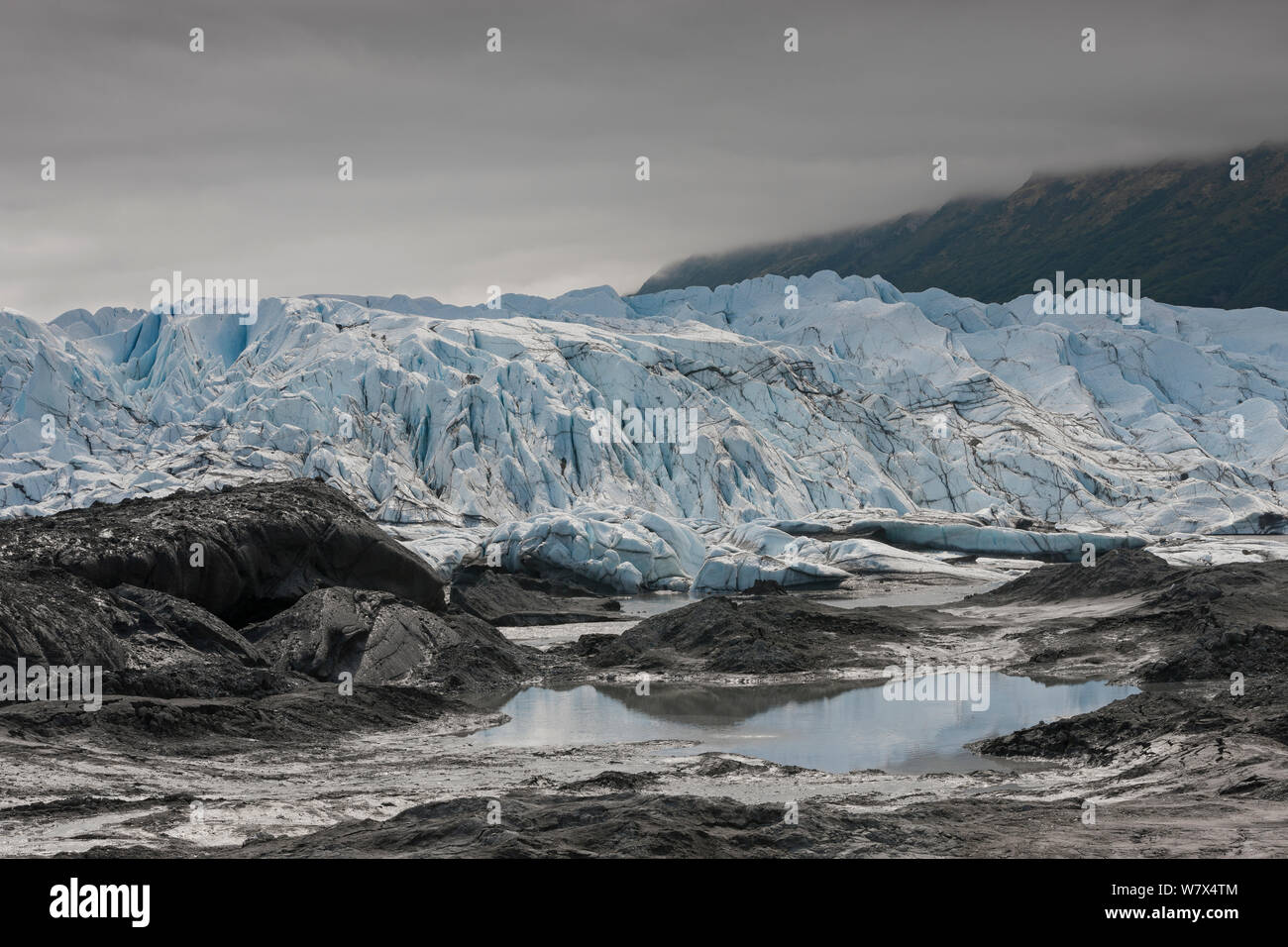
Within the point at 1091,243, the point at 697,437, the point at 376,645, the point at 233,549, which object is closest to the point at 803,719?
the point at 376,645

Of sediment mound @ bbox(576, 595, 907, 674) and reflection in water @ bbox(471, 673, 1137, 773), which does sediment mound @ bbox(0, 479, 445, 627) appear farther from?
reflection in water @ bbox(471, 673, 1137, 773)

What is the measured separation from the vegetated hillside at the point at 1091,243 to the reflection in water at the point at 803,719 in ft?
313

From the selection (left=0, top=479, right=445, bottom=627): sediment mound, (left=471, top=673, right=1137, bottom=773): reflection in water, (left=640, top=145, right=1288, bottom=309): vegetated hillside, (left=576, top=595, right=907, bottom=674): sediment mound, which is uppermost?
(left=640, top=145, right=1288, bottom=309): vegetated hillside

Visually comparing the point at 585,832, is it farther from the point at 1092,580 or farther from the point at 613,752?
the point at 1092,580

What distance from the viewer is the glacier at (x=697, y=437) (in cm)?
4862

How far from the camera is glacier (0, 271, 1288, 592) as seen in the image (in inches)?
1914

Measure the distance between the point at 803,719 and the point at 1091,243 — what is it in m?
112

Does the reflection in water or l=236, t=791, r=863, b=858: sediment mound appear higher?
l=236, t=791, r=863, b=858: sediment mound

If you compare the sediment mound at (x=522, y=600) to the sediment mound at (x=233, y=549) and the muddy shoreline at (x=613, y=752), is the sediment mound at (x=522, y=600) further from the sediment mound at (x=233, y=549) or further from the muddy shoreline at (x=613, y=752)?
the sediment mound at (x=233, y=549)

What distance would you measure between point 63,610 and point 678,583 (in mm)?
24536

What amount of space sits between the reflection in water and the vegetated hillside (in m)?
95.5

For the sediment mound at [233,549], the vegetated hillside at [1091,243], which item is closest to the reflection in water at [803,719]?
the sediment mound at [233,549]

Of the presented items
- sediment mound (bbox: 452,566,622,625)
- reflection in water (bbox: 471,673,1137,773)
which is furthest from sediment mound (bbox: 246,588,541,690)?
sediment mound (bbox: 452,566,622,625)

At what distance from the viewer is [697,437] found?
58.2m
